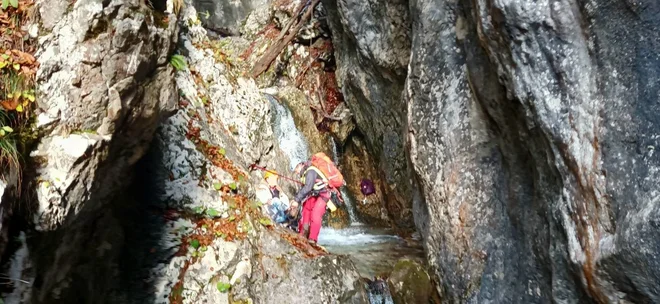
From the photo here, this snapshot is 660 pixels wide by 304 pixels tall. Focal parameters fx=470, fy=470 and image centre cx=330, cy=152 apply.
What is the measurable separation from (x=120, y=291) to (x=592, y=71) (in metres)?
5.20

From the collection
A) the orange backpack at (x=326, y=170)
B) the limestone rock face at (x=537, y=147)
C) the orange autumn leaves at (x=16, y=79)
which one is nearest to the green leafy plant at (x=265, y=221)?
the orange backpack at (x=326, y=170)

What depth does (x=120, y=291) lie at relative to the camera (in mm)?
5352

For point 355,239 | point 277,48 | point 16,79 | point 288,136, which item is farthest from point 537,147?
point 277,48

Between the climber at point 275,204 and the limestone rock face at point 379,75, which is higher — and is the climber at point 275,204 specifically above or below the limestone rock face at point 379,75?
below

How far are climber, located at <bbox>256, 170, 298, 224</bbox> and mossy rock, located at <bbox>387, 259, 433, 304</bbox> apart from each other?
1.80 m

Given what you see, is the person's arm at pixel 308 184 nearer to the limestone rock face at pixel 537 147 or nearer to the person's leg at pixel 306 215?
the person's leg at pixel 306 215

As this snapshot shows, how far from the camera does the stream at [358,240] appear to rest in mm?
7645

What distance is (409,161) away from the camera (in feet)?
21.2

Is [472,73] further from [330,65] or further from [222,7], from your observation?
[222,7]

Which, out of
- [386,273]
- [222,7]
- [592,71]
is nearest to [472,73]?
[592,71]

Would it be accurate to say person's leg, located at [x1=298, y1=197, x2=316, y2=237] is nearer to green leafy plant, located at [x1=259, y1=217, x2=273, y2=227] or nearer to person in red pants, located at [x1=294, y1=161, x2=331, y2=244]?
person in red pants, located at [x1=294, y1=161, x2=331, y2=244]

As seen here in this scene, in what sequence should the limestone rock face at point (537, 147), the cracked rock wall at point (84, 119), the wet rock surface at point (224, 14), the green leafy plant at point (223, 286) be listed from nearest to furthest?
the limestone rock face at point (537, 147)
the cracked rock wall at point (84, 119)
the green leafy plant at point (223, 286)
the wet rock surface at point (224, 14)

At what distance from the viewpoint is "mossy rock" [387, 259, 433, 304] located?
6660 mm

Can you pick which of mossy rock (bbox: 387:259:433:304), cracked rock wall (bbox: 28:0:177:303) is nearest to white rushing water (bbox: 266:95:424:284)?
mossy rock (bbox: 387:259:433:304)
